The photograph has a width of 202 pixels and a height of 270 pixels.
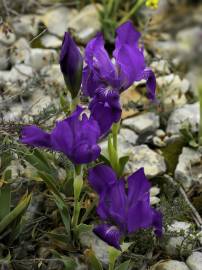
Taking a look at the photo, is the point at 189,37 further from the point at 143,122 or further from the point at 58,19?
the point at 143,122

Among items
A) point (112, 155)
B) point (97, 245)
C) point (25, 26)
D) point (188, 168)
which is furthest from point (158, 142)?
point (25, 26)

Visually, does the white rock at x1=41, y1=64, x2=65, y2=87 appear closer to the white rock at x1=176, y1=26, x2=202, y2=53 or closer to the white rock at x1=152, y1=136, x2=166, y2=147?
the white rock at x1=152, y1=136, x2=166, y2=147

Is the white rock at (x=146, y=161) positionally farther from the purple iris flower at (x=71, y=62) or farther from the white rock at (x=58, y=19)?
the white rock at (x=58, y=19)

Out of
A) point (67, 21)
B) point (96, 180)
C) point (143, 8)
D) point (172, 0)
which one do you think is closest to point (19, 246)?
point (96, 180)

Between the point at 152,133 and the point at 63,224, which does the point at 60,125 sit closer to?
the point at 63,224

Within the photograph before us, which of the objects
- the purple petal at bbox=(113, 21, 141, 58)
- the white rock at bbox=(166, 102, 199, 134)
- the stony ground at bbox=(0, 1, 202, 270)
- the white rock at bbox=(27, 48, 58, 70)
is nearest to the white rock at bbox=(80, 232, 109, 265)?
the stony ground at bbox=(0, 1, 202, 270)

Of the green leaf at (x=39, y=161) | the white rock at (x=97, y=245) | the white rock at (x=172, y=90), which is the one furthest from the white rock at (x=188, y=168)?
the green leaf at (x=39, y=161)
